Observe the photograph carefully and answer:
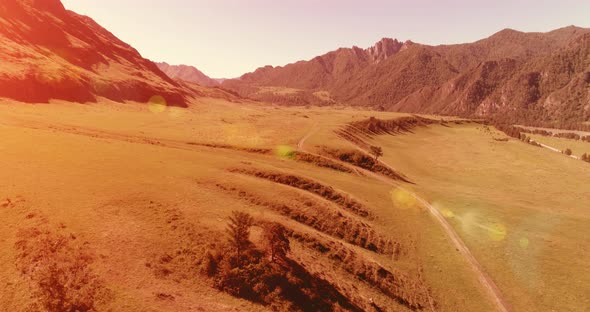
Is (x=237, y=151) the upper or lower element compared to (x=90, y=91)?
lower

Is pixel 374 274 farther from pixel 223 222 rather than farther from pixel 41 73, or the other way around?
pixel 41 73

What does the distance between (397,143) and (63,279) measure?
541ft

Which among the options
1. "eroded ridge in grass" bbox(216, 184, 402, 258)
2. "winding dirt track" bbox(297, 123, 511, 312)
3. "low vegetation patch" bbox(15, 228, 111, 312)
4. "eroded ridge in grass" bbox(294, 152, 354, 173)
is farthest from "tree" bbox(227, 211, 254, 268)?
"eroded ridge in grass" bbox(294, 152, 354, 173)

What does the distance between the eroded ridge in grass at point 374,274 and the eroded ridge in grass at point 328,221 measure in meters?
5.00

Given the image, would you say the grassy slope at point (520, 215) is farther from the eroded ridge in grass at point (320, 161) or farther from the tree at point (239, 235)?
the tree at point (239, 235)

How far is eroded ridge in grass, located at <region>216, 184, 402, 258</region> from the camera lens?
5372cm

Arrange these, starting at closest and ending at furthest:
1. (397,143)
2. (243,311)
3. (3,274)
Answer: (3,274)
(243,311)
(397,143)

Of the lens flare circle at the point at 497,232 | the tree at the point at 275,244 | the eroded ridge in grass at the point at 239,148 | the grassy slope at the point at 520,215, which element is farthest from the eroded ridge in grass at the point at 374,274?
→ the eroded ridge in grass at the point at 239,148

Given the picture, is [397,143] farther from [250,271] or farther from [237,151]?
[250,271]

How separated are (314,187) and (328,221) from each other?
12504 millimetres

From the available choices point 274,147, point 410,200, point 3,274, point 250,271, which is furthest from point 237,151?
point 3,274

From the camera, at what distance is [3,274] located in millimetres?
28688

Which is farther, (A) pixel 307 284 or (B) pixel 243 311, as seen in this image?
(A) pixel 307 284

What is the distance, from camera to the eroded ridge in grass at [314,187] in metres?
64.9
